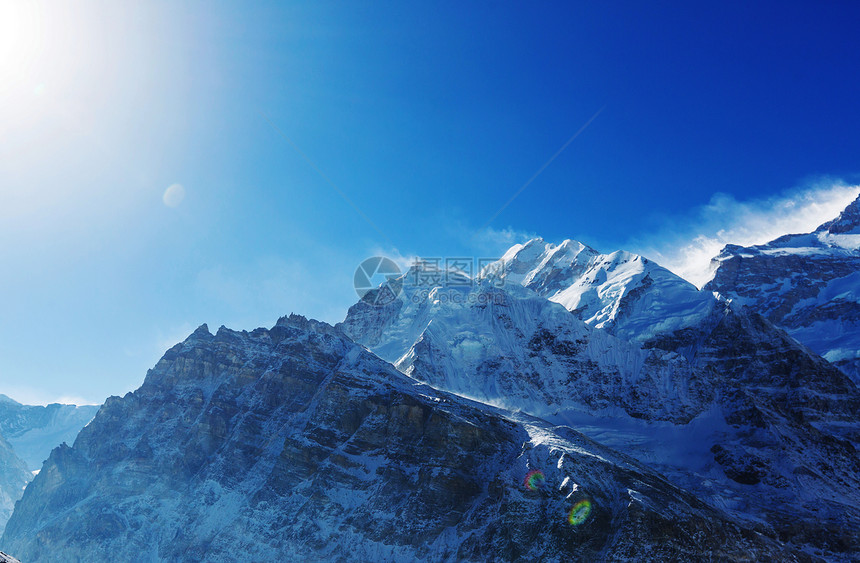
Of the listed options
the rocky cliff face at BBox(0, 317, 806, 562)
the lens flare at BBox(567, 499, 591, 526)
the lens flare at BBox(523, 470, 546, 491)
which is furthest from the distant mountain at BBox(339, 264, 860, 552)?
the lens flare at BBox(523, 470, 546, 491)

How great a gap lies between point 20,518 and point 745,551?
6094 inches

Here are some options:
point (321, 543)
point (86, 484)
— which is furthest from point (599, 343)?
point (86, 484)

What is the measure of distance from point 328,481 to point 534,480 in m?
38.8

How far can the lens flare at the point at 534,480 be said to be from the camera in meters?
102

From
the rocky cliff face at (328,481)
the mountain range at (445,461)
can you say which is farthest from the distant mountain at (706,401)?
the rocky cliff face at (328,481)

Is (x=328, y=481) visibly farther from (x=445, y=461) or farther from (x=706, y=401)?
(x=706, y=401)

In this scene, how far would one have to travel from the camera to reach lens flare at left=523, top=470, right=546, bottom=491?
102 meters

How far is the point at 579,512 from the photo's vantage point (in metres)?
95.1

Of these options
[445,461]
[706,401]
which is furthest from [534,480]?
[706,401]

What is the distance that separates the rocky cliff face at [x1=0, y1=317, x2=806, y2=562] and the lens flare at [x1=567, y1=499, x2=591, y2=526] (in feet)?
1.09

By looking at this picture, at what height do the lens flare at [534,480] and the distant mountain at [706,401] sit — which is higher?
the distant mountain at [706,401]

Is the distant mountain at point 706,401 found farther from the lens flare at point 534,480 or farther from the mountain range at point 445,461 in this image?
the lens flare at point 534,480

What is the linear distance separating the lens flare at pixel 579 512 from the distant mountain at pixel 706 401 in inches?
1474

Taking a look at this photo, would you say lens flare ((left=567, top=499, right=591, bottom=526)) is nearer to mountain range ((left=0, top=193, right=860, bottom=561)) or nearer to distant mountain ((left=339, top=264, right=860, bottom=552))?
mountain range ((left=0, top=193, right=860, bottom=561))
